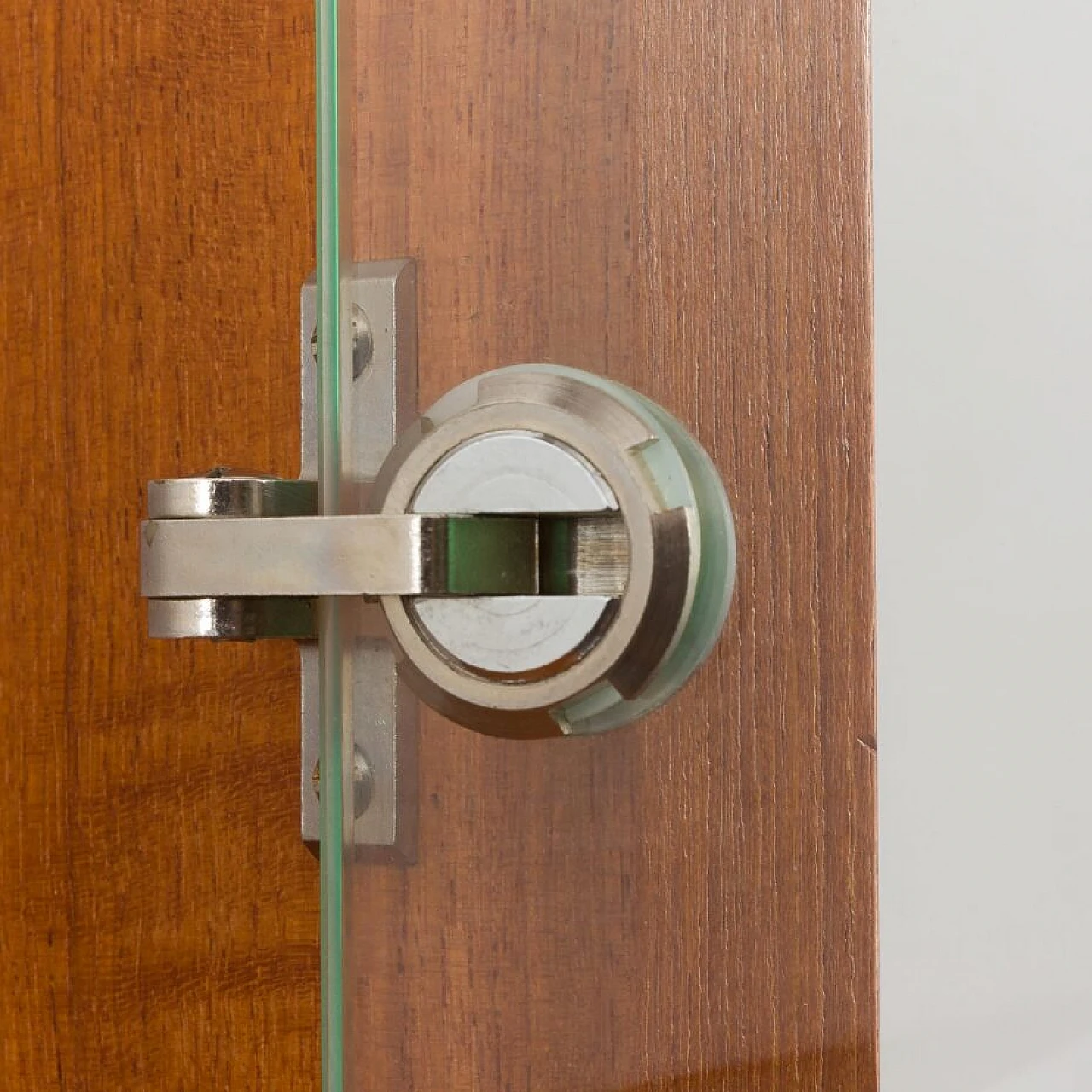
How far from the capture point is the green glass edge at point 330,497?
0.88 ft

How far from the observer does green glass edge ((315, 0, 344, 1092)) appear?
27 cm

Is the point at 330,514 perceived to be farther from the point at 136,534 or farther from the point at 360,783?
the point at 136,534

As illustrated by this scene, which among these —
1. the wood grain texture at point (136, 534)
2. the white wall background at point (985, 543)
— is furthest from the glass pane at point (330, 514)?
the white wall background at point (985, 543)

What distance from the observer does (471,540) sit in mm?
250

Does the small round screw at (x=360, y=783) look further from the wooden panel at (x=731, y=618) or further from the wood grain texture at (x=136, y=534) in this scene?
the wood grain texture at (x=136, y=534)

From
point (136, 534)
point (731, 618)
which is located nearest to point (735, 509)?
point (731, 618)

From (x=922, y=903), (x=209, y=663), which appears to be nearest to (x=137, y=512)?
(x=209, y=663)

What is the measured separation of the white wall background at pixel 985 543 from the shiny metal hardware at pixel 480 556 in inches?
10.8

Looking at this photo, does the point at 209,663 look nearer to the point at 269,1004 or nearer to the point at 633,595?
the point at 269,1004

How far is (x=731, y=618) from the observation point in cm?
28

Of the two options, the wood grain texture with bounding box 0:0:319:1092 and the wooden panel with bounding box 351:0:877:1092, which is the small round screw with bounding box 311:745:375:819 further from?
the wood grain texture with bounding box 0:0:319:1092

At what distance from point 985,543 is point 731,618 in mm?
310

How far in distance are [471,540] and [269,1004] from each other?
259 millimetres

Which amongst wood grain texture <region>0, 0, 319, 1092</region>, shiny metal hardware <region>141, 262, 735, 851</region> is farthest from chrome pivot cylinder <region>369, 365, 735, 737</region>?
wood grain texture <region>0, 0, 319, 1092</region>
